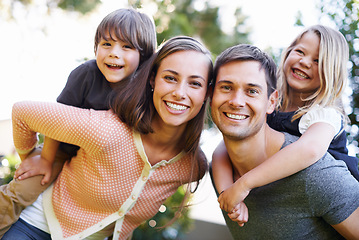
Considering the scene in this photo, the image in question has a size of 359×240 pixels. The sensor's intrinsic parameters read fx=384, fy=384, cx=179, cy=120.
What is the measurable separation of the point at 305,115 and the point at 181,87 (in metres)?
0.64

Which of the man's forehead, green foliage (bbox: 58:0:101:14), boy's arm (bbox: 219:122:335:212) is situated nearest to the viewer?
boy's arm (bbox: 219:122:335:212)

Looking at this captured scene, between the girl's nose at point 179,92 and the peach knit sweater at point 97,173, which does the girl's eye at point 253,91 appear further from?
the peach knit sweater at point 97,173

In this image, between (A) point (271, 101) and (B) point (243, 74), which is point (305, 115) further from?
(B) point (243, 74)

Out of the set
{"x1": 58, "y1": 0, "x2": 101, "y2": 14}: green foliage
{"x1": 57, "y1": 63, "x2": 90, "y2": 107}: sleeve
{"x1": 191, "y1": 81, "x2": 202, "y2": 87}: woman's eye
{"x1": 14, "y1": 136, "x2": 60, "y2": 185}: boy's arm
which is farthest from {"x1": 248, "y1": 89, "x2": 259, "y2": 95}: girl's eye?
{"x1": 58, "y1": 0, "x2": 101, "y2": 14}: green foliage

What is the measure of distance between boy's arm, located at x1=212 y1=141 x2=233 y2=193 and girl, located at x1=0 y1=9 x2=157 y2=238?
2.06 feet

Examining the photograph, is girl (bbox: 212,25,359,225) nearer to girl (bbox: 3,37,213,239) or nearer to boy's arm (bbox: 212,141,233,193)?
boy's arm (bbox: 212,141,233,193)

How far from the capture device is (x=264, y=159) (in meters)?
1.83

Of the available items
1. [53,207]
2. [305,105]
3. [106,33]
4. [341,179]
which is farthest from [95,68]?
[341,179]

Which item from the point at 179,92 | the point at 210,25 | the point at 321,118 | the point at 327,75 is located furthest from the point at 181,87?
the point at 210,25

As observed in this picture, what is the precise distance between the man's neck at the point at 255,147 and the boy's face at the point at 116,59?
2.16 ft

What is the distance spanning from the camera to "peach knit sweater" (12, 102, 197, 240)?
1.73 meters

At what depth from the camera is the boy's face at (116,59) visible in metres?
2.01

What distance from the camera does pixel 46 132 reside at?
1751 mm

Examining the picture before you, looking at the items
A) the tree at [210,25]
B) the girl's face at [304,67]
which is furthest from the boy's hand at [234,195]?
the tree at [210,25]
